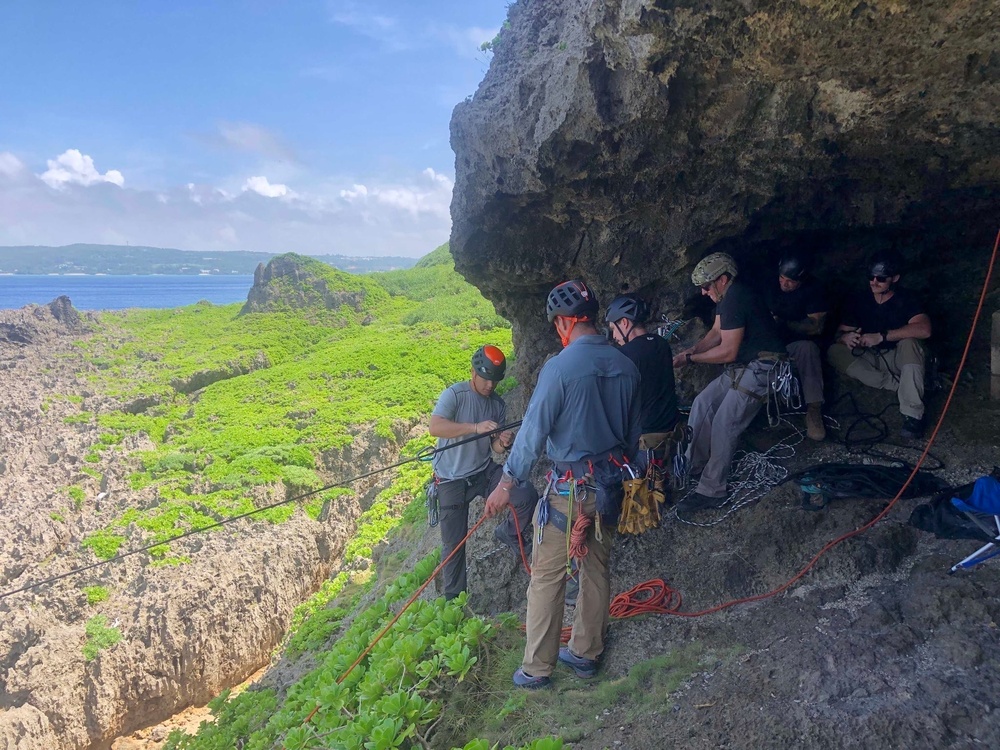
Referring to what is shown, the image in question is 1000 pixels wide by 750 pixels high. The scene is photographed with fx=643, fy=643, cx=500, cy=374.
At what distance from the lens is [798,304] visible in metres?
6.61

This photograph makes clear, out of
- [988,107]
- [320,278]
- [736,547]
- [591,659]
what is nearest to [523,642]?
[591,659]

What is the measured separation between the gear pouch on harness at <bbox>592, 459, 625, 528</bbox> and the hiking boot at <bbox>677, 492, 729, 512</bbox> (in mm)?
1977

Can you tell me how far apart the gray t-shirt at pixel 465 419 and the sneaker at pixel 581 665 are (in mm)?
2103

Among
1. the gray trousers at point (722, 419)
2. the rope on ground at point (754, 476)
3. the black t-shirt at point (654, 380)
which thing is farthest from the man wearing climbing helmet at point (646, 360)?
the rope on ground at point (754, 476)

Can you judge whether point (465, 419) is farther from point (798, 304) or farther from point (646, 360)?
point (798, 304)

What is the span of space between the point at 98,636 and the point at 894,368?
37.0ft

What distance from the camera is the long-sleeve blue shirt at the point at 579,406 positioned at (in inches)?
158

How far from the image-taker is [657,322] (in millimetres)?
7340

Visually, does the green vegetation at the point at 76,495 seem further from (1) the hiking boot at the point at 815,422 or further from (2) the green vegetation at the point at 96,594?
(1) the hiking boot at the point at 815,422

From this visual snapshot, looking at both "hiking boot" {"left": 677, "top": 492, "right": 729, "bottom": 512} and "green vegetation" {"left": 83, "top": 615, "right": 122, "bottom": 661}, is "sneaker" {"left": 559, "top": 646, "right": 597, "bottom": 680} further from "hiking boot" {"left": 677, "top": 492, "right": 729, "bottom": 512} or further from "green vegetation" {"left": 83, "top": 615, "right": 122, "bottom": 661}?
"green vegetation" {"left": 83, "top": 615, "right": 122, "bottom": 661}

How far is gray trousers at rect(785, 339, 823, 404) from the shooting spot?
21.2ft

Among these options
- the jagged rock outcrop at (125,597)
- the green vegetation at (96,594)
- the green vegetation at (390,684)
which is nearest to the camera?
the green vegetation at (390,684)

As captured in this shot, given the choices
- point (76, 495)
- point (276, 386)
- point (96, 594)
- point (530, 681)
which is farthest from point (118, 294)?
point (530, 681)

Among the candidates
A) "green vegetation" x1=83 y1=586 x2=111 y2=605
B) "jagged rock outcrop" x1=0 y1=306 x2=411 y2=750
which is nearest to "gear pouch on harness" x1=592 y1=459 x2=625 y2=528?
"jagged rock outcrop" x1=0 y1=306 x2=411 y2=750
